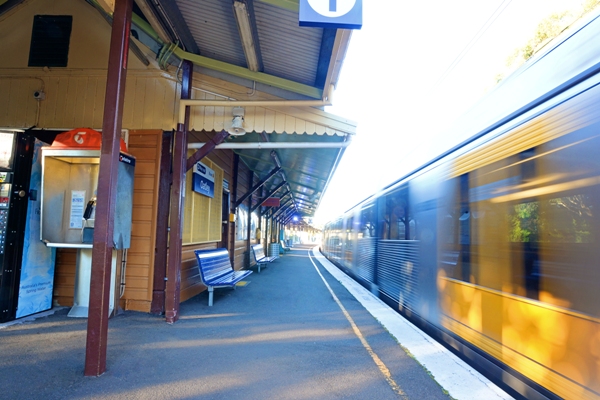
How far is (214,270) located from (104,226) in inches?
134

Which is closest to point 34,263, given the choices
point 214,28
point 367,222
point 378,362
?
point 214,28

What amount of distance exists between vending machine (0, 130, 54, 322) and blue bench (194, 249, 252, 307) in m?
2.13

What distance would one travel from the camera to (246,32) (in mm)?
4105

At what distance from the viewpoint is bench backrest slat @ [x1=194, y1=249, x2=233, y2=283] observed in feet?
18.8

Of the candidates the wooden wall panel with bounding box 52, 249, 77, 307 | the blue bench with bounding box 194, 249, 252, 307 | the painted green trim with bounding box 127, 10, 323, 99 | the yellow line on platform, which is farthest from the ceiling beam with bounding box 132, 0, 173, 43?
the yellow line on platform

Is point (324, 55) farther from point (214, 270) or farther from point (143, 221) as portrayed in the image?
point (214, 270)

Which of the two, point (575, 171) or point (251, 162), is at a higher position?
point (251, 162)

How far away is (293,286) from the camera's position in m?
8.03

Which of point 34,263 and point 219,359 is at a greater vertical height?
point 34,263

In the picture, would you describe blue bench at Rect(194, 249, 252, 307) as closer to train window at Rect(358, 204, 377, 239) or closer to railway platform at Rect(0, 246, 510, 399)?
railway platform at Rect(0, 246, 510, 399)

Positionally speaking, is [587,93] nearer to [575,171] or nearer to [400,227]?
[575,171]

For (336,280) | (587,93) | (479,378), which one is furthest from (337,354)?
(336,280)

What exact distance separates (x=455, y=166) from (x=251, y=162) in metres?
8.09

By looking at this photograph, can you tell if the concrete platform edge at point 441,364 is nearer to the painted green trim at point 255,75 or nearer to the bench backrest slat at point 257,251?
the painted green trim at point 255,75
